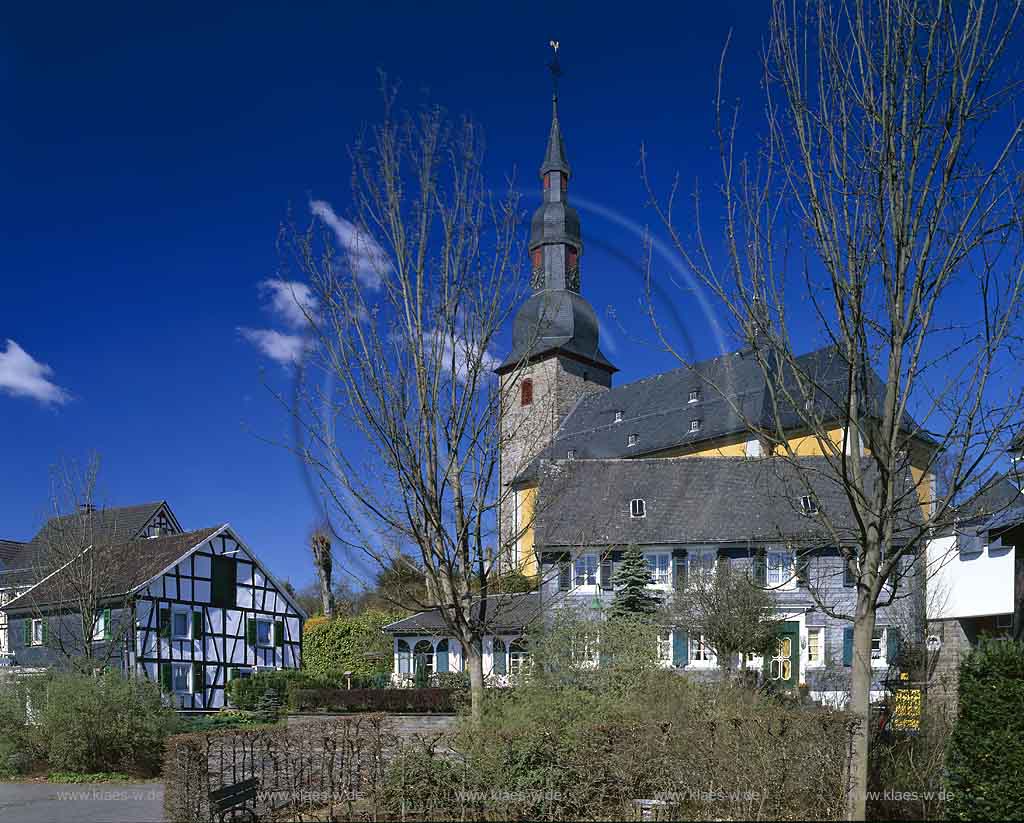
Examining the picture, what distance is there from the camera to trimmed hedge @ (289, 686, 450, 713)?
2508cm

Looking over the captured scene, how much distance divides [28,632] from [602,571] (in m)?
18.0

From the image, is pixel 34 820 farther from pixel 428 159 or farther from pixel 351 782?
pixel 428 159

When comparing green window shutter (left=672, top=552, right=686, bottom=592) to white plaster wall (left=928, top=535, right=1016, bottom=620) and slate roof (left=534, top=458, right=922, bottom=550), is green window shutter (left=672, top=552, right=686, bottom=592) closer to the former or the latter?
slate roof (left=534, top=458, right=922, bottom=550)

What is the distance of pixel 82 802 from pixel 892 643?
68.0 ft

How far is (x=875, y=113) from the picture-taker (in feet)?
25.4

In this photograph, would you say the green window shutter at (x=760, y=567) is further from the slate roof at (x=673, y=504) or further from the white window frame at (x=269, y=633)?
the white window frame at (x=269, y=633)

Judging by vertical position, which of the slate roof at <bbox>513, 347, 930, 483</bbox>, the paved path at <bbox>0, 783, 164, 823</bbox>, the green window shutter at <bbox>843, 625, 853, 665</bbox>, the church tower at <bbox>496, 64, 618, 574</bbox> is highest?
the church tower at <bbox>496, 64, 618, 574</bbox>

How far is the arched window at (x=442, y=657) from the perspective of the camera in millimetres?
35938

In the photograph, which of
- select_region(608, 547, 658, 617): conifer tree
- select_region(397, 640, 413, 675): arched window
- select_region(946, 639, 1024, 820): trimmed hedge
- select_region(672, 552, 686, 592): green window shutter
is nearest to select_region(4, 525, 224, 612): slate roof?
select_region(397, 640, 413, 675): arched window

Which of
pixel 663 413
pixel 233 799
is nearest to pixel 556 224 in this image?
pixel 663 413

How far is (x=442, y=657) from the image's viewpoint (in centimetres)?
3616

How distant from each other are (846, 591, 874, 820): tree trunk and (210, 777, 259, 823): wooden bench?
18.6 ft

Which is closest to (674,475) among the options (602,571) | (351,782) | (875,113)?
(602,571)

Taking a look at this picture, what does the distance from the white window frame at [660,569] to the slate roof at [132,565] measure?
13.9m
